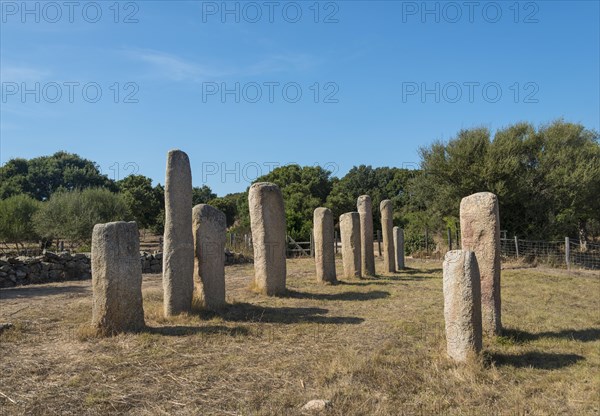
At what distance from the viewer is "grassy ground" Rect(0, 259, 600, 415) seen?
15.8 ft

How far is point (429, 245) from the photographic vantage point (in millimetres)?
25312

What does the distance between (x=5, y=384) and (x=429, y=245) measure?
22.3 meters

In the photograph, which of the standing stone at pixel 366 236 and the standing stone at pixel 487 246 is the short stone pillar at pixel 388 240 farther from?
the standing stone at pixel 487 246

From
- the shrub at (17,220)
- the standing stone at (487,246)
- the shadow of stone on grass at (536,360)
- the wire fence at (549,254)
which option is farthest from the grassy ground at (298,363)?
the shrub at (17,220)

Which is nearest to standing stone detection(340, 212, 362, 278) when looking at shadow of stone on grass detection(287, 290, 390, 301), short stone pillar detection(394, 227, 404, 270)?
shadow of stone on grass detection(287, 290, 390, 301)

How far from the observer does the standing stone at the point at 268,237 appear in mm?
11305

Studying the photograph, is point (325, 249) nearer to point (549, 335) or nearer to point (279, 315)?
point (279, 315)

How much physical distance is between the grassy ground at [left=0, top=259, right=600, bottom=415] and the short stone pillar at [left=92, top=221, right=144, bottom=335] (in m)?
0.32

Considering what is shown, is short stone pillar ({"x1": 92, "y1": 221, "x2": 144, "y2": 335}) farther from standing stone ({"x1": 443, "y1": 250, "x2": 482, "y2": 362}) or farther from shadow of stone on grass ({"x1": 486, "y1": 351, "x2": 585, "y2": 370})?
shadow of stone on grass ({"x1": 486, "y1": 351, "x2": 585, "y2": 370})

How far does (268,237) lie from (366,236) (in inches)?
195

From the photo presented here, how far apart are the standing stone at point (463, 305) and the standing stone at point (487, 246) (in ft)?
4.60

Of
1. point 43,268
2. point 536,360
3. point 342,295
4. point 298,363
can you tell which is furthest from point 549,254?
point 43,268

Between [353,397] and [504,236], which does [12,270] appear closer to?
[353,397]

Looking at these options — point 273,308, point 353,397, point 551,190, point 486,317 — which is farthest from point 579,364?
point 551,190
